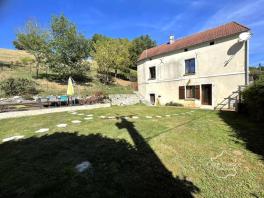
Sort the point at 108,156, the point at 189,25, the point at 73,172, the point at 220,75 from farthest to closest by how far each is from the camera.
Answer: the point at 189,25, the point at 220,75, the point at 108,156, the point at 73,172

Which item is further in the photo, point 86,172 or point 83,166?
point 83,166

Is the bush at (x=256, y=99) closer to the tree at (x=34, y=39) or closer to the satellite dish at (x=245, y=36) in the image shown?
the satellite dish at (x=245, y=36)

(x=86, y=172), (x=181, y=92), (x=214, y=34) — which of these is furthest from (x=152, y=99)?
(x=86, y=172)

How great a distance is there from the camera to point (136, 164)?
3705 mm

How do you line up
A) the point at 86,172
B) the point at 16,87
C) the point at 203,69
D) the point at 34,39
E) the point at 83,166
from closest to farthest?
1. the point at 86,172
2. the point at 83,166
3. the point at 203,69
4. the point at 16,87
5. the point at 34,39

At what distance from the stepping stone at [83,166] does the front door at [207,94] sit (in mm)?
12838

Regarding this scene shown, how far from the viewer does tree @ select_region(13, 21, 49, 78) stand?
20312 mm

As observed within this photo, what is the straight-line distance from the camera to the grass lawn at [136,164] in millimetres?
2857

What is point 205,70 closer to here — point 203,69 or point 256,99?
point 203,69

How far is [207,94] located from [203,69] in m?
2.12

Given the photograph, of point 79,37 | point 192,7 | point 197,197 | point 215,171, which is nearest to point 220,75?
point 192,7

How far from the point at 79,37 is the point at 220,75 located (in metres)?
16.5

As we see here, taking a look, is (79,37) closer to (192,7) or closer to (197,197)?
(192,7)

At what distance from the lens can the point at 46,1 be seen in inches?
470
